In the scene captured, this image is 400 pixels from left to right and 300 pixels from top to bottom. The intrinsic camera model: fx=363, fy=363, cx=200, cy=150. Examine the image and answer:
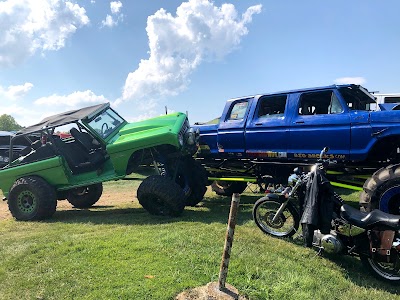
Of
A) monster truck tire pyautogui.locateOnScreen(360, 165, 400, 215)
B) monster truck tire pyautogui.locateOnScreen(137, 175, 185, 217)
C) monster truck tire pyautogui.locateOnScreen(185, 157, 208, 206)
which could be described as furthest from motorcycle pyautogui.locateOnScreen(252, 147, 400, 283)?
monster truck tire pyautogui.locateOnScreen(185, 157, 208, 206)

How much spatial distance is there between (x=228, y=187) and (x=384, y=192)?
4.99m

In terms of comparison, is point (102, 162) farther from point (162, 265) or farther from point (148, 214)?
point (162, 265)

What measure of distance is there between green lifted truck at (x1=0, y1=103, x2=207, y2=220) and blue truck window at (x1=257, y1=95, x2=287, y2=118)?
1.62m

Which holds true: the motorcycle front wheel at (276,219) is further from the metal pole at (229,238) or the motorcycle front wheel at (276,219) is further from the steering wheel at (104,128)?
the steering wheel at (104,128)

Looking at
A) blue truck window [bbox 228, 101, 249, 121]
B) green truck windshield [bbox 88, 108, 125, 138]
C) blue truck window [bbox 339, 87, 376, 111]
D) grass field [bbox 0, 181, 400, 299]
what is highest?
blue truck window [bbox 339, 87, 376, 111]

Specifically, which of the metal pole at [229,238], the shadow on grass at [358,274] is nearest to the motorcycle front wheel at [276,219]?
the shadow on grass at [358,274]

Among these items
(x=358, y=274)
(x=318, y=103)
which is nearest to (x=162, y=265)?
(x=358, y=274)

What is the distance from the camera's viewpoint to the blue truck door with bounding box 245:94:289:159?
7488mm

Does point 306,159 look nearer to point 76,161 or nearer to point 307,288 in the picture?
point 307,288

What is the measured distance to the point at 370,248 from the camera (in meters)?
4.35

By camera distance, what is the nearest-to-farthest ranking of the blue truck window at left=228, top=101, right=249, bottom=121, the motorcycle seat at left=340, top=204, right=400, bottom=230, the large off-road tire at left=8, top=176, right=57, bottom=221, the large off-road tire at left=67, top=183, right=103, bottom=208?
1. the motorcycle seat at left=340, top=204, right=400, bottom=230
2. the large off-road tire at left=8, top=176, right=57, bottom=221
3. the blue truck window at left=228, top=101, right=249, bottom=121
4. the large off-road tire at left=67, top=183, right=103, bottom=208

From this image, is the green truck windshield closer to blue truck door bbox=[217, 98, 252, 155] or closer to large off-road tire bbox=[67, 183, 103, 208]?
large off-road tire bbox=[67, 183, 103, 208]

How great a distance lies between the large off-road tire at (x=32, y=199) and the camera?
307 inches

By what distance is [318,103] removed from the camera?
24.3ft
